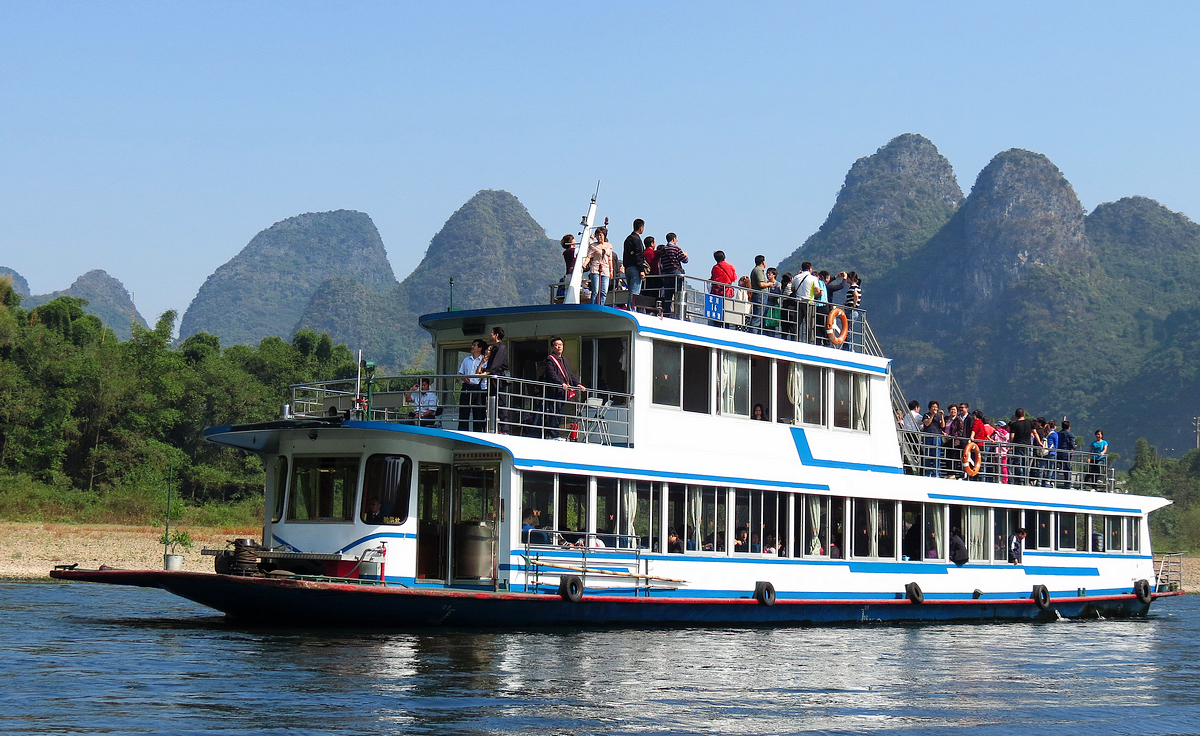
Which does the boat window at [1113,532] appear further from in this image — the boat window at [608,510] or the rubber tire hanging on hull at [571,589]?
the rubber tire hanging on hull at [571,589]

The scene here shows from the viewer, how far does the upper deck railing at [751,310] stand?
1966 cm

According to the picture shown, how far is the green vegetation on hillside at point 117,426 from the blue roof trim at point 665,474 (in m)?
27.8

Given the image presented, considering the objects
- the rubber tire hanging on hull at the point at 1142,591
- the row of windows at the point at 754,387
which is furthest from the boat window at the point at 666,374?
the rubber tire hanging on hull at the point at 1142,591

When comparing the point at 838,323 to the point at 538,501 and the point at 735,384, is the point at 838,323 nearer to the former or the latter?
the point at 735,384

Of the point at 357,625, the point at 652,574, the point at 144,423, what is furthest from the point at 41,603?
the point at 144,423

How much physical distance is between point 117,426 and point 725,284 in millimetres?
35533

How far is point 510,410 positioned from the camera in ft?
56.7

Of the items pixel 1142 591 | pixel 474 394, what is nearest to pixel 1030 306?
pixel 1142 591

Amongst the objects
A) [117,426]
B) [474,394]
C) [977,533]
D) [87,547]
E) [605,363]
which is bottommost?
[87,547]

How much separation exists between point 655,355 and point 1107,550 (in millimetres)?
11848

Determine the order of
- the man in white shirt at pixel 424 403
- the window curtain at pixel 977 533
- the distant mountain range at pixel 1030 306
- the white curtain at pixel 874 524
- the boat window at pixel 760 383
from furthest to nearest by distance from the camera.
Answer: the distant mountain range at pixel 1030 306, the window curtain at pixel 977 533, the white curtain at pixel 874 524, the boat window at pixel 760 383, the man in white shirt at pixel 424 403

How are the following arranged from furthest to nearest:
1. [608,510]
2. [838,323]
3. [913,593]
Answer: [838,323]
[913,593]
[608,510]

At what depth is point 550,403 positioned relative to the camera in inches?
725

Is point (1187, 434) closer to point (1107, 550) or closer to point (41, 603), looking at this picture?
point (1107, 550)
